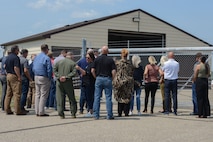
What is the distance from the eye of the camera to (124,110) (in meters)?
10.6

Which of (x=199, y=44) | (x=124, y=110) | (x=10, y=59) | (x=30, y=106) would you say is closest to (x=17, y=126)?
(x=10, y=59)

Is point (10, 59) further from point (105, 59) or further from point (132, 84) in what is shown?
point (132, 84)

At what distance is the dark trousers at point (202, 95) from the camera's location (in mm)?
10180

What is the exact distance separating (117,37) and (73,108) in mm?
21028

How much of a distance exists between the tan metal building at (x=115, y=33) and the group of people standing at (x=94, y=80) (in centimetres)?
1316

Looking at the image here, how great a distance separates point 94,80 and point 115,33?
1760 centimetres

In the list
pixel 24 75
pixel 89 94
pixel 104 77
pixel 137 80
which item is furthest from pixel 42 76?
pixel 137 80

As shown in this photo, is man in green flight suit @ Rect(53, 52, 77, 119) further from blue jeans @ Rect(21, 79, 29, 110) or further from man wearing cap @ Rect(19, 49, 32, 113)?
blue jeans @ Rect(21, 79, 29, 110)

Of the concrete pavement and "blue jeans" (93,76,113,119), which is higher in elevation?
"blue jeans" (93,76,113,119)

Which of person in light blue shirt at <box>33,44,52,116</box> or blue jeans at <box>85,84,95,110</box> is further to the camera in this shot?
blue jeans at <box>85,84,95,110</box>

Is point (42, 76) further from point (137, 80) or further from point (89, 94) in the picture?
point (137, 80)

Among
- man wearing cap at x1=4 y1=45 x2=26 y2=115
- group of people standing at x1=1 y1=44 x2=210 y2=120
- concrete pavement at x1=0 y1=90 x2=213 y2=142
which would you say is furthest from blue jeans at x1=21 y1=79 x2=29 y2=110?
concrete pavement at x1=0 y1=90 x2=213 y2=142

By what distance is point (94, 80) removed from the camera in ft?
34.8

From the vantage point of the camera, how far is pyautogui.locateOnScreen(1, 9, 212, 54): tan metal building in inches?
958
